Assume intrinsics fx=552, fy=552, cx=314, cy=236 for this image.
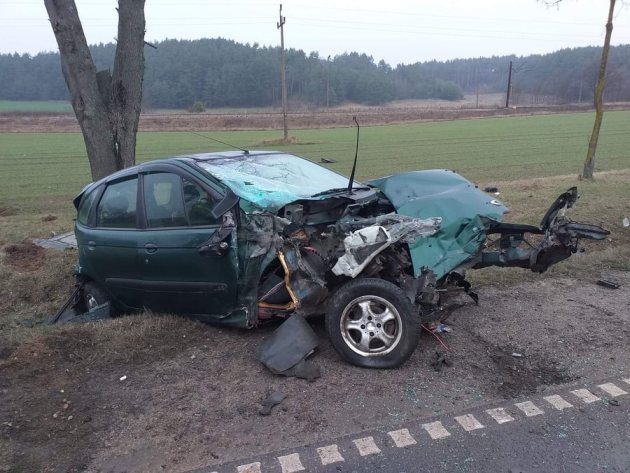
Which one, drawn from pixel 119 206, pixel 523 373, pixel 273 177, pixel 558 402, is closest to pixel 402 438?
pixel 558 402

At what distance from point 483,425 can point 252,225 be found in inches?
87.1

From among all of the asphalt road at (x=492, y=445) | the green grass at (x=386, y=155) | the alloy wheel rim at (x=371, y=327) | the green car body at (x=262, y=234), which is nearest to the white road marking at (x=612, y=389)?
the asphalt road at (x=492, y=445)

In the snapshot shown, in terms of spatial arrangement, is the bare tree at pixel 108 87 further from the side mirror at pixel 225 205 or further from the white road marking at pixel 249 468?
the white road marking at pixel 249 468

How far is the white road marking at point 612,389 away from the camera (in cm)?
369

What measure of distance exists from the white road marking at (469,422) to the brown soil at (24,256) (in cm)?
666

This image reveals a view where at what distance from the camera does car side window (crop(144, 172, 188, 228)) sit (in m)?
4.75

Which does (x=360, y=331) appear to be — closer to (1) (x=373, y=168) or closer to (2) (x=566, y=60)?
(1) (x=373, y=168)

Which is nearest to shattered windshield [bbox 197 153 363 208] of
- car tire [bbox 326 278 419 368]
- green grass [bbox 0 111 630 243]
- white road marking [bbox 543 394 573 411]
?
car tire [bbox 326 278 419 368]

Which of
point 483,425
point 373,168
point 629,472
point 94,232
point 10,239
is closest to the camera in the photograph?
point 629,472

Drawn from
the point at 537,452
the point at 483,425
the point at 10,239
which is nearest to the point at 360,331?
the point at 483,425

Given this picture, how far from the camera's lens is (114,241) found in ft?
16.8

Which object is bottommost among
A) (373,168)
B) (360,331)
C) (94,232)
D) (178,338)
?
(373,168)

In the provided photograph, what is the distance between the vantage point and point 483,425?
3.35 meters

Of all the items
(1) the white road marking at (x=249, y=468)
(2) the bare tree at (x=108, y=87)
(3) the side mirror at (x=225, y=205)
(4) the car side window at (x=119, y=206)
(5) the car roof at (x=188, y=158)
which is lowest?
(1) the white road marking at (x=249, y=468)
